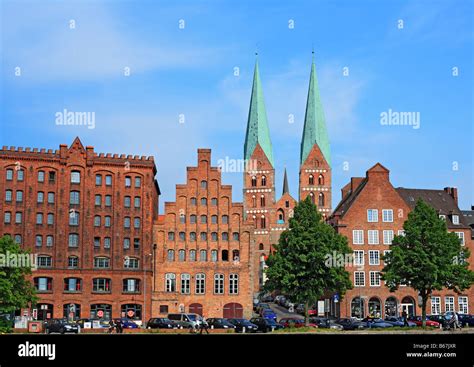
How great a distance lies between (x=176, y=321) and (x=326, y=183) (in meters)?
88.8

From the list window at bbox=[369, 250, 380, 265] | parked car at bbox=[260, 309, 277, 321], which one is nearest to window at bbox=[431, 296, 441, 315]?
window at bbox=[369, 250, 380, 265]

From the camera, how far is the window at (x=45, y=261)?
78.2 meters

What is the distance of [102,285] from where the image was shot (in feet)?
260

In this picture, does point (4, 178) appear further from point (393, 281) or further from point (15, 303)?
point (393, 281)

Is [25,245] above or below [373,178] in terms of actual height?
below

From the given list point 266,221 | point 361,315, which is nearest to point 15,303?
point 361,315

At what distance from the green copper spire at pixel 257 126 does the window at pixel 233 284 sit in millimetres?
67584

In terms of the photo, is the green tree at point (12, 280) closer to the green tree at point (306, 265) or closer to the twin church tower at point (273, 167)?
the green tree at point (306, 265)

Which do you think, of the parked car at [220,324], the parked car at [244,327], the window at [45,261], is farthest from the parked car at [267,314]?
the window at [45,261]

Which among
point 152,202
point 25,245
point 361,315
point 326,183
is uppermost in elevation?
point 326,183

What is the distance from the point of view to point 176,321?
6450 centimetres

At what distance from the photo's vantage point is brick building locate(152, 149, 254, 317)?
270ft

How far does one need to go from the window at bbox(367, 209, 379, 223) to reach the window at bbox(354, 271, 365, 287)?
677 cm
